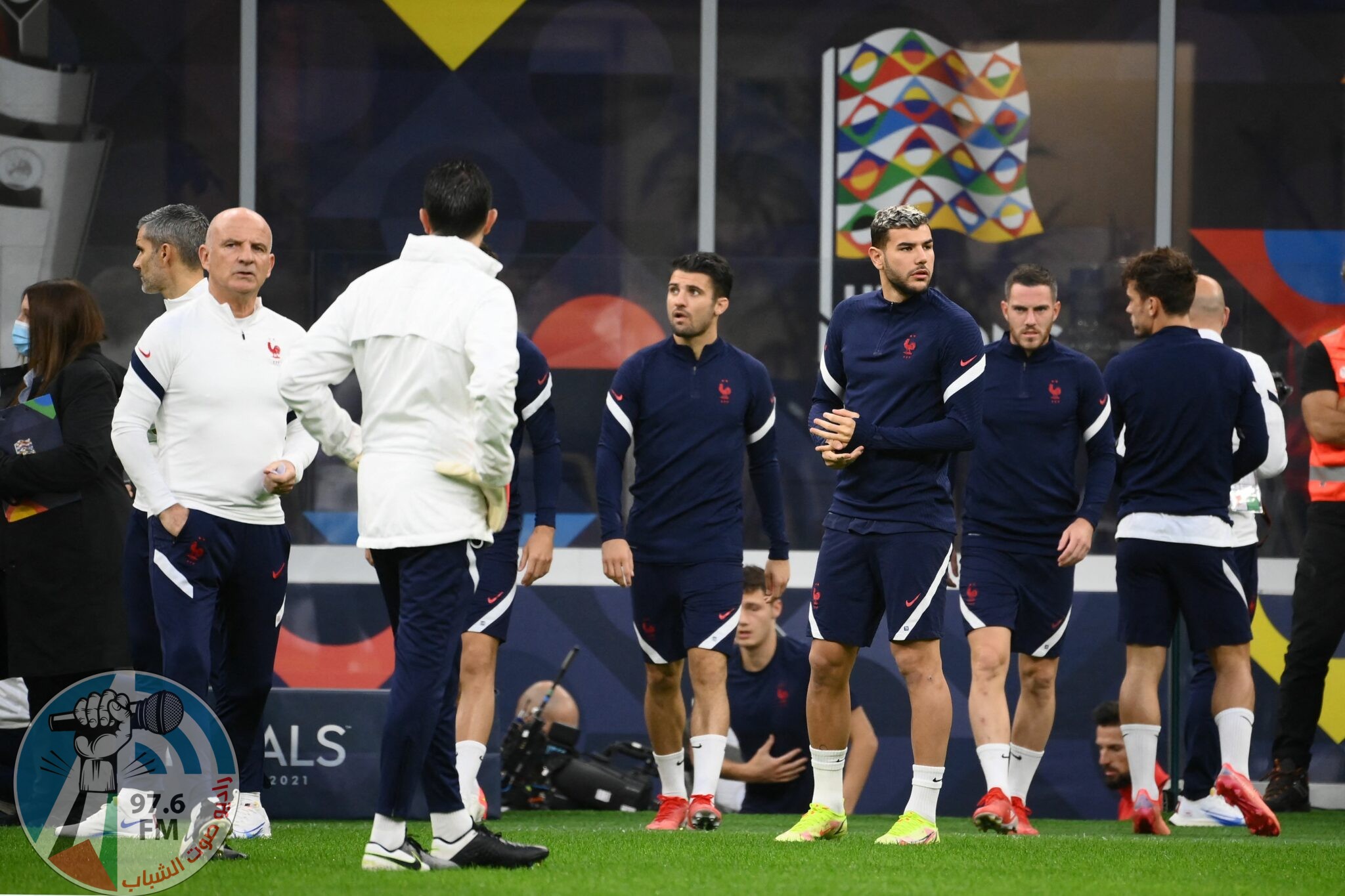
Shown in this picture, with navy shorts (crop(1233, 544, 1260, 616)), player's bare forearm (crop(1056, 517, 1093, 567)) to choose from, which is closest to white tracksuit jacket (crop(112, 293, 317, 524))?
player's bare forearm (crop(1056, 517, 1093, 567))

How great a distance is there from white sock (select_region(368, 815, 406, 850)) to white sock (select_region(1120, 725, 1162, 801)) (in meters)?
3.32

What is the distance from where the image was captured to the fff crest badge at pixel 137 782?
15.8 ft

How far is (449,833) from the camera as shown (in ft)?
15.2

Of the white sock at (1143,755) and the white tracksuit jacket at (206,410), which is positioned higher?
the white tracksuit jacket at (206,410)

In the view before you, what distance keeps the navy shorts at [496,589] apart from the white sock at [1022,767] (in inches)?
85.1

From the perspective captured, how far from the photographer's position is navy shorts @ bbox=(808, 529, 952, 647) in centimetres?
563

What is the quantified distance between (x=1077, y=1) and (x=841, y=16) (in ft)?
4.55

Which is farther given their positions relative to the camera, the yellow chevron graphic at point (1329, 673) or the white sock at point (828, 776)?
the yellow chevron graphic at point (1329, 673)

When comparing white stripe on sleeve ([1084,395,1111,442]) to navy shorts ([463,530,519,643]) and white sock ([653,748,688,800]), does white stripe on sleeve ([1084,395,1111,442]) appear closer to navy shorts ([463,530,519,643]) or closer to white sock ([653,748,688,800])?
white sock ([653,748,688,800])

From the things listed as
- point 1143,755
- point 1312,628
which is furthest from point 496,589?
point 1312,628

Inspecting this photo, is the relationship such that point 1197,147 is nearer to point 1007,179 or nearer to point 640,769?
point 1007,179

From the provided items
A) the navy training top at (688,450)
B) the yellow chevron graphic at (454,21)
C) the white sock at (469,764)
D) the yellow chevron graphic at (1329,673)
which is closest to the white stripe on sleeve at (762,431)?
the navy training top at (688,450)

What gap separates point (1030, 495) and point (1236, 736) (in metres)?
1.24

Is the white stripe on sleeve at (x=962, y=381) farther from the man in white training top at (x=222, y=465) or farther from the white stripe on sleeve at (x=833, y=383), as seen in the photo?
the man in white training top at (x=222, y=465)
